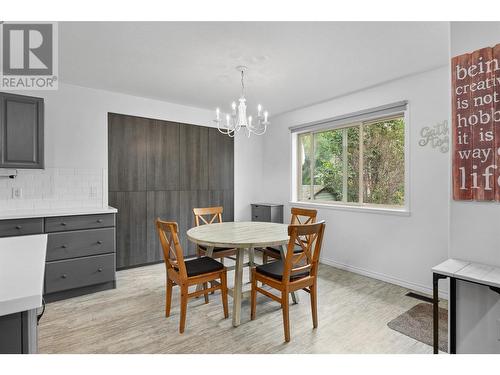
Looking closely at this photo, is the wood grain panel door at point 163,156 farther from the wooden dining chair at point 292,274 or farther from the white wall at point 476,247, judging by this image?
the white wall at point 476,247

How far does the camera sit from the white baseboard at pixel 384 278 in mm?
2914

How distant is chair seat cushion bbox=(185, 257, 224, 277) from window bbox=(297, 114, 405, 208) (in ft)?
7.41

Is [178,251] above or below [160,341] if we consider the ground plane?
A: above

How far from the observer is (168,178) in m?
4.10

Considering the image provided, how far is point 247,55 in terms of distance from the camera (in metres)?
2.54

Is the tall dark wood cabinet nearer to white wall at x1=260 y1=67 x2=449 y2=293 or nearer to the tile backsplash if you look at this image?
the tile backsplash

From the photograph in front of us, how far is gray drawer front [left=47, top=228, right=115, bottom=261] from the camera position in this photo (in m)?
2.78

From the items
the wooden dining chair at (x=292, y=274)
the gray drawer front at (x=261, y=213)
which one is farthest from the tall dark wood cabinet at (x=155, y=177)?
the wooden dining chair at (x=292, y=274)

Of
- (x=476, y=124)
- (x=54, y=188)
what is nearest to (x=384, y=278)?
(x=476, y=124)

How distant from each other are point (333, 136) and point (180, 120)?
2318 mm

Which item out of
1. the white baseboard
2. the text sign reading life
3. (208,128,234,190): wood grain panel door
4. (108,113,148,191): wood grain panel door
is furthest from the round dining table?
(208,128,234,190): wood grain panel door
